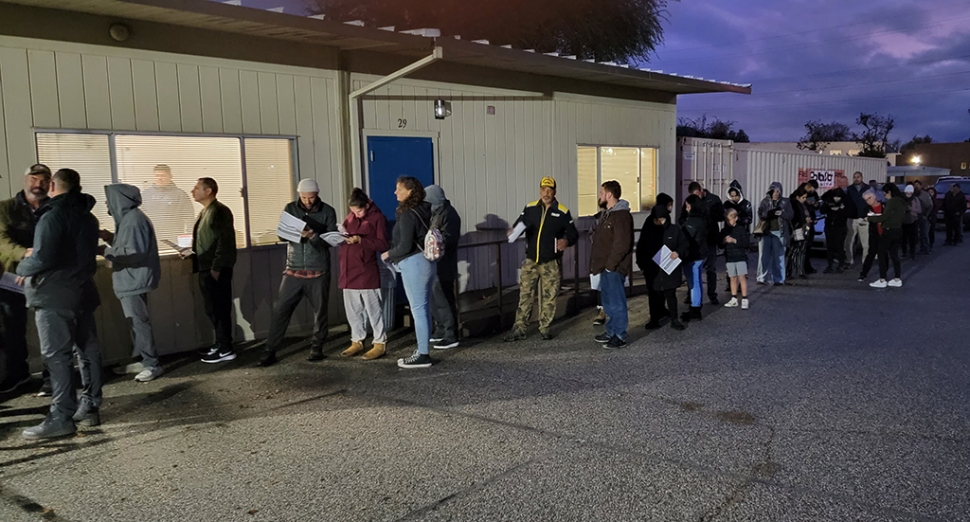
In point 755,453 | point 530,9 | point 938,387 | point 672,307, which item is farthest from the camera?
point 530,9

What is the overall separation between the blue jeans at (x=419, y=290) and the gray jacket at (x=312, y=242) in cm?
79

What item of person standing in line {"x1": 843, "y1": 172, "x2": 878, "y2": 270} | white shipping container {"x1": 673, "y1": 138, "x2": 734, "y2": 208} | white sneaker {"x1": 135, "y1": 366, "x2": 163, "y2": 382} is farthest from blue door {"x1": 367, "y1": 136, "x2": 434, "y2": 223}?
person standing in line {"x1": 843, "y1": 172, "x2": 878, "y2": 270}

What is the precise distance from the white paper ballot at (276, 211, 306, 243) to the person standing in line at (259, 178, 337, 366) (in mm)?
51

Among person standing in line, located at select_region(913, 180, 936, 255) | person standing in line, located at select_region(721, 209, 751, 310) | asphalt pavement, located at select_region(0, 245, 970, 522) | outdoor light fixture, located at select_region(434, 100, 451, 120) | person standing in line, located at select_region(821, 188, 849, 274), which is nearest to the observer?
asphalt pavement, located at select_region(0, 245, 970, 522)

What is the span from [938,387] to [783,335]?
210cm

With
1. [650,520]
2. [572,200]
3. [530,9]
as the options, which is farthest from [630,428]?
[530,9]

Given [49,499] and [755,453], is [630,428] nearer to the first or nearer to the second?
[755,453]

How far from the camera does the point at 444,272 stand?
7801 mm

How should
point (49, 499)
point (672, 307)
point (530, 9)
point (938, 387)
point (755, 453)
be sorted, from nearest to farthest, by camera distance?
point (49, 499) → point (755, 453) → point (938, 387) → point (672, 307) → point (530, 9)

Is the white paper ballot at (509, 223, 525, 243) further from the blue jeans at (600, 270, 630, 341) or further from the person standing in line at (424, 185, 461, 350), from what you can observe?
the blue jeans at (600, 270, 630, 341)

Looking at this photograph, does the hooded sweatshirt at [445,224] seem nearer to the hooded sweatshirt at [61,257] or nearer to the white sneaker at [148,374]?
the white sneaker at [148,374]

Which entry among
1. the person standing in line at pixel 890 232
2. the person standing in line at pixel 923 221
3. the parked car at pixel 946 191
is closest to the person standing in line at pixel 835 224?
the person standing in line at pixel 890 232

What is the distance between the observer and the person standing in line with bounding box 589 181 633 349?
7.41m

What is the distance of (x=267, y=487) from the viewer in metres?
4.24
